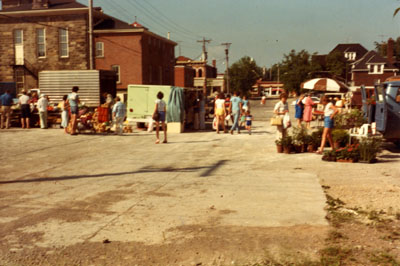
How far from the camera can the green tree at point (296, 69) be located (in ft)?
243

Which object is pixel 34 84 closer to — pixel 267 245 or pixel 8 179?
pixel 8 179

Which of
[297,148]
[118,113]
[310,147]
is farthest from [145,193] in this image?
[118,113]

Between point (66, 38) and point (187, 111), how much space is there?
24.7m

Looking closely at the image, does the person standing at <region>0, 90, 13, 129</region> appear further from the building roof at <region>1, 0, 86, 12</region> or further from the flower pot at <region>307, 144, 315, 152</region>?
the building roof at <region>1, 0, 86, 12</region>

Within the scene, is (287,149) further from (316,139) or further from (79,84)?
(79,84)

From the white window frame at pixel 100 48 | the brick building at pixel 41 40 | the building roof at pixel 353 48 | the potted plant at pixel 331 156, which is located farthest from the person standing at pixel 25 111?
Answer: the building roof at pixel 353 48

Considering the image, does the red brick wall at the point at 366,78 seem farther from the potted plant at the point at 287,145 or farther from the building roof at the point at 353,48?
the potted plant at the point at 287,145

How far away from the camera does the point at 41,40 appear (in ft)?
139

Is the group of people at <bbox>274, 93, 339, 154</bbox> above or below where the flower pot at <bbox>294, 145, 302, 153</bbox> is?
above

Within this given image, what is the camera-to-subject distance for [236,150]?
45.2 feet

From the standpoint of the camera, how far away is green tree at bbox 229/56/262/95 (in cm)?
9481

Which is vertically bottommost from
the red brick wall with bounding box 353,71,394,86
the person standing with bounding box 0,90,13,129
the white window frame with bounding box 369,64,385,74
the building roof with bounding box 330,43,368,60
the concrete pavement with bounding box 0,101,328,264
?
the concrete pavement with bounding box 0,101,328,264

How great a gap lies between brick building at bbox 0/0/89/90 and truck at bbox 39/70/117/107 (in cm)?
1631

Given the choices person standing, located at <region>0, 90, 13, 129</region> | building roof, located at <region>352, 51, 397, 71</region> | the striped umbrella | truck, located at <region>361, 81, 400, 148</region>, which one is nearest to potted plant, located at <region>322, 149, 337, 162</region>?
truck, located at <region>361, 81, 400, 148</region>
